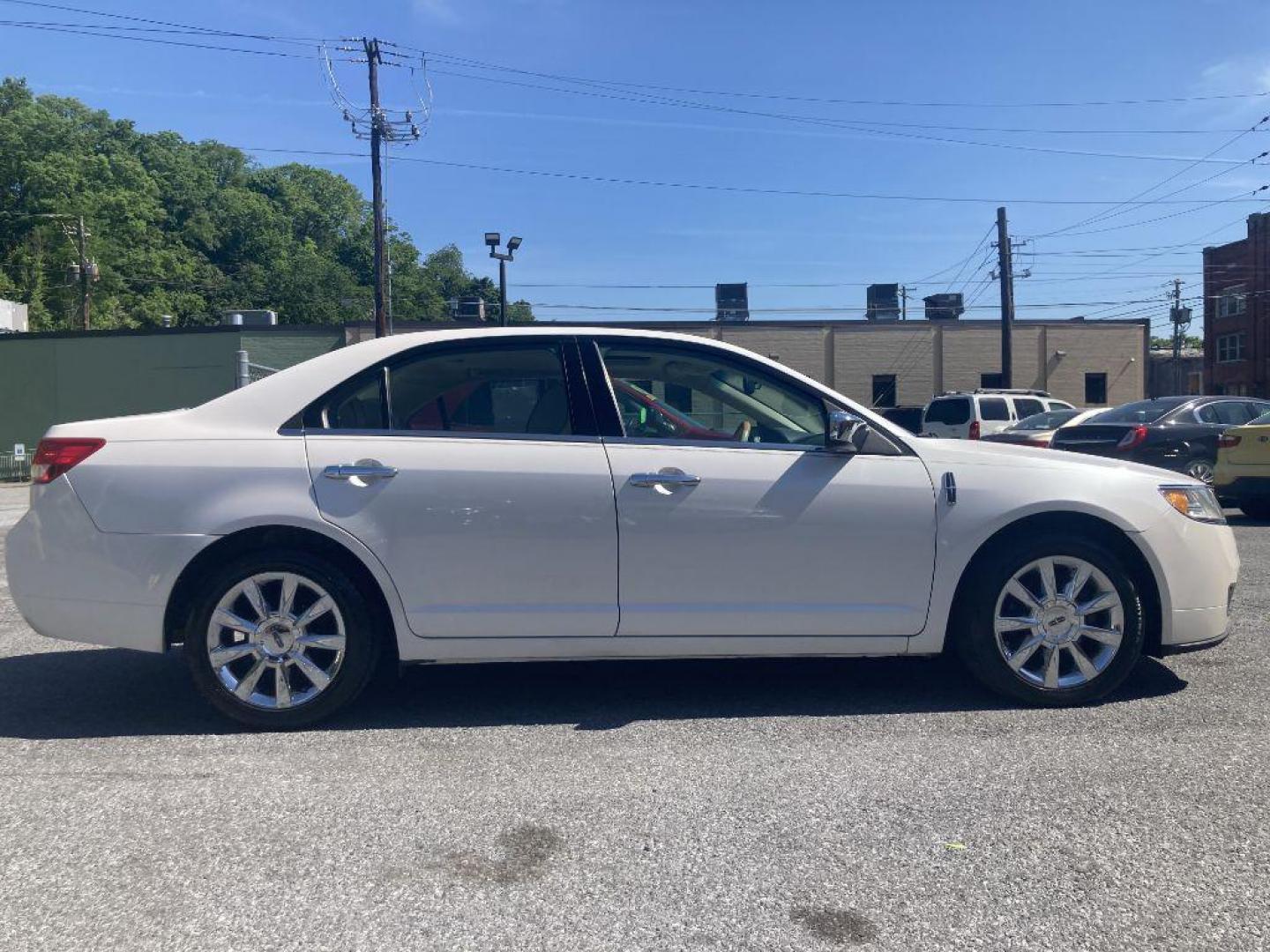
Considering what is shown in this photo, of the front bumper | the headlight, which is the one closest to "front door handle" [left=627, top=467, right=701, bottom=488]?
the front bumper

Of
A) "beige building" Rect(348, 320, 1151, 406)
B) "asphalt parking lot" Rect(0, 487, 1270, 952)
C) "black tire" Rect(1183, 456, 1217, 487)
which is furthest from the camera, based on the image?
"beige building" Rect(348, 320, 1151, 406)

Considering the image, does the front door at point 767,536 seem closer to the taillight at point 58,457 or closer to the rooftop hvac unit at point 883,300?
the taillight at point 58,457

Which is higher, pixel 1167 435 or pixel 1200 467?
pixel 1167 435

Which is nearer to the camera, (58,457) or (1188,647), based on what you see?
(58,457)

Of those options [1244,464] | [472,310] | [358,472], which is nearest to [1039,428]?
[1244,464]

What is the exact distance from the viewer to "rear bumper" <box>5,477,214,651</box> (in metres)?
4.25

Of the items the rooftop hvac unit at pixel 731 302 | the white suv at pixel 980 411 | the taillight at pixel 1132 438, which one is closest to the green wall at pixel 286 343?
the rooftop hvac unit at pixel 731 302

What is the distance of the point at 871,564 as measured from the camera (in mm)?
4406

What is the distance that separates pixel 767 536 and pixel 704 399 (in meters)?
0.78

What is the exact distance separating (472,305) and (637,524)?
140ft

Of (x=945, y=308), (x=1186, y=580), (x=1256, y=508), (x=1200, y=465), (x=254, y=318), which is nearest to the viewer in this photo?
(x=1186, y=580)

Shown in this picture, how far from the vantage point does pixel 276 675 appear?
14.0 ft

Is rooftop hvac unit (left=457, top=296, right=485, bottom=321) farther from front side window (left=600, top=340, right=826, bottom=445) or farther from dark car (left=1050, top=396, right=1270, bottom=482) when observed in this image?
front side window (left=600, top=340, right=826, bottom=445)

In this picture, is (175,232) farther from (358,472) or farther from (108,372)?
(358,472)
